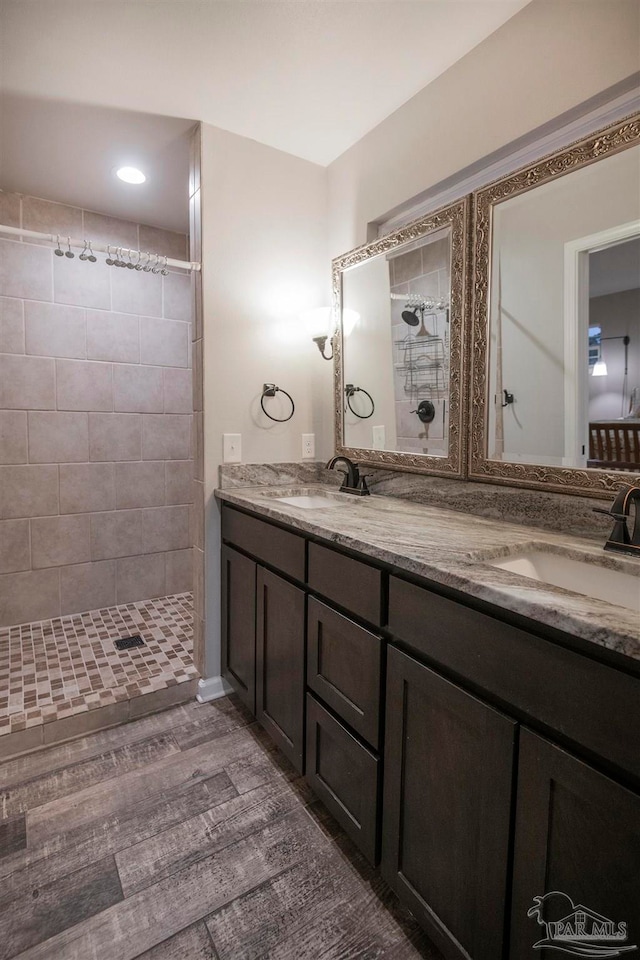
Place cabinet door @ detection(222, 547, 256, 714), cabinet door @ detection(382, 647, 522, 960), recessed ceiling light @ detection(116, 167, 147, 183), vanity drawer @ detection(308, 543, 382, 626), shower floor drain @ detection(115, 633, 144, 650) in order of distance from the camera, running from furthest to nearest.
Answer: shower floor drain @ detection(115, 633, 144, 650) → recessed ceiling light @ detection(116, 167, 147, 183) → cabinet door @ detection(222, 547, 256, 714) → vanity drawer @ detection(308, 543, 382, 626) → cabinet door @ detection(382, 647, 522, 960)

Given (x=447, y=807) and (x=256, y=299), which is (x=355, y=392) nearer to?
(x=256, y=299)

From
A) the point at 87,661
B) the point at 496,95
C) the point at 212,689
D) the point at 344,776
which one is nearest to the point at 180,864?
the point at 344,776

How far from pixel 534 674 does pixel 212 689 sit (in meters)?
1.70

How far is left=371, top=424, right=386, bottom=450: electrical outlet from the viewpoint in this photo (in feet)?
6.52

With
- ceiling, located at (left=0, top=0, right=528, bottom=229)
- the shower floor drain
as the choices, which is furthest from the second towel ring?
the shower floor drain

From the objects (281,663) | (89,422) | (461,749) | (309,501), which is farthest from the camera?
Answer: (89,422)

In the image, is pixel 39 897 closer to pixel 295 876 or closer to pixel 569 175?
pixel 295 876

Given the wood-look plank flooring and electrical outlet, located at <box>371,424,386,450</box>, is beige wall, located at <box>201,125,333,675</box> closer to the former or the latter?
electrical outlet, located at <box>371,424,386,450</box>

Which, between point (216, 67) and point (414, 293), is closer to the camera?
point (216, 67)

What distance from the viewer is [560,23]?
1.31m

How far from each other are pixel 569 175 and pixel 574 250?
0.67 feet

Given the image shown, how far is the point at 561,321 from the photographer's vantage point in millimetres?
1323

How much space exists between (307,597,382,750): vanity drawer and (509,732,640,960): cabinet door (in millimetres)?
408

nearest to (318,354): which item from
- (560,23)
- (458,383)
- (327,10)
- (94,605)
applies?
(458,383)
